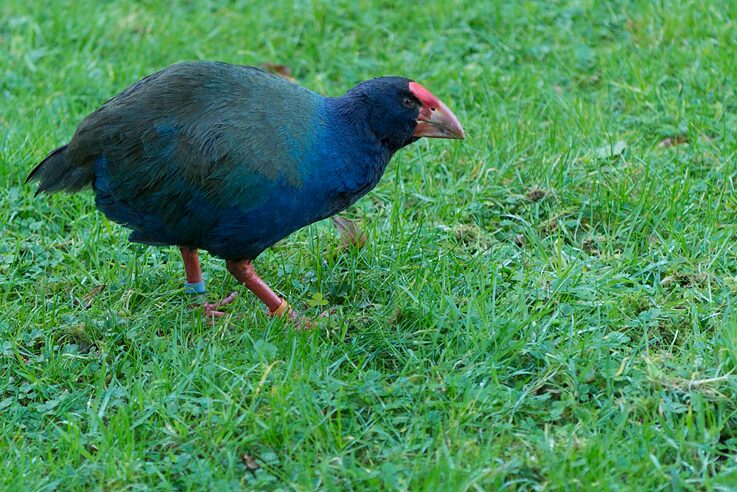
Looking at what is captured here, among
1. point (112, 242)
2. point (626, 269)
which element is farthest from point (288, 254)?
point (626, 269)

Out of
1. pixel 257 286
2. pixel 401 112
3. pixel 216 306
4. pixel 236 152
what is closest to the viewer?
pixel 236 152

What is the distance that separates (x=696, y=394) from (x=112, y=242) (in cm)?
239

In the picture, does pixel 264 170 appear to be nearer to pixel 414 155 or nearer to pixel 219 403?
pixel 219 403

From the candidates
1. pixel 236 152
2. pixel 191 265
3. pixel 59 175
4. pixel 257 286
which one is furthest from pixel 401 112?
pixel 59 175

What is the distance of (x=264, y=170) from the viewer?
330 centimetres

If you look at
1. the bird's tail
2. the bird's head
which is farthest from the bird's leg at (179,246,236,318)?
the bird's head

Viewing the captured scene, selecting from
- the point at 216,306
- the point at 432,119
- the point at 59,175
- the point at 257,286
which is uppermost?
the point at 432,119

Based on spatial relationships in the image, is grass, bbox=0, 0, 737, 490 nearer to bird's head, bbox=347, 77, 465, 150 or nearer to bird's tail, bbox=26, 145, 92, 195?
bird's tail, bbox=26, 145, 92, 195

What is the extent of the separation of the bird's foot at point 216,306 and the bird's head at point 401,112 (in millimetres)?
867

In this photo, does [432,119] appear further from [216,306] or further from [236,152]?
[216,306]

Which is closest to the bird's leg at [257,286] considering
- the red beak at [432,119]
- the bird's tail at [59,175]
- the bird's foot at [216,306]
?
the bird's foot at [216,306]

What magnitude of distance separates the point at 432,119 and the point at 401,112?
0.13 m

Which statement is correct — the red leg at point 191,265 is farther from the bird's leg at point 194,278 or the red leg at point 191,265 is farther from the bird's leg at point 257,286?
the bird's leg at point 257,286

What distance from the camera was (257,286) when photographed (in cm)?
362
